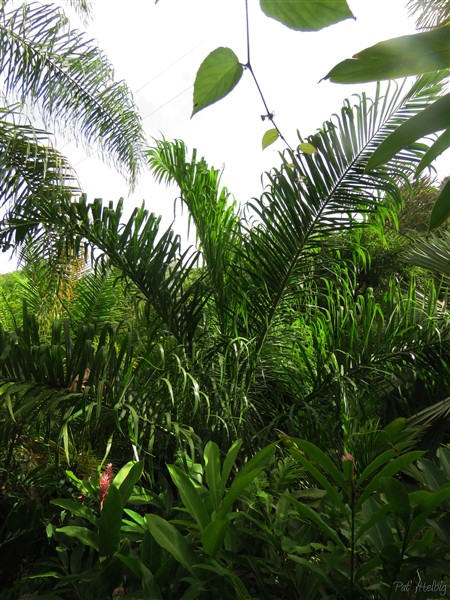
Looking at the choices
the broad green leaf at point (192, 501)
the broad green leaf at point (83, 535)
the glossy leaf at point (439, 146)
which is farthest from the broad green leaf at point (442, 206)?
the broad green leaf at point (83, 535)

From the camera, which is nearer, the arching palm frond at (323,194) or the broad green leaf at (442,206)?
the broad green leaf at (442,206)

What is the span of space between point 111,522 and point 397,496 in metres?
0.68

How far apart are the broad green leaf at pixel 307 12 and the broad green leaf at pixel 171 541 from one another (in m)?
1.09

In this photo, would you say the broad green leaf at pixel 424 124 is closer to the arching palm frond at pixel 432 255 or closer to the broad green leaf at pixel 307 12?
the broad green leaf at pixel 307 12

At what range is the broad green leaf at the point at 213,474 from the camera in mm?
1335

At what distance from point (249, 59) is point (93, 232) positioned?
8.26 feet

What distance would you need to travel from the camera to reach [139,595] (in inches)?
48.4

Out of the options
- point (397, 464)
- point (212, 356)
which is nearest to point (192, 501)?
point (397, 464)

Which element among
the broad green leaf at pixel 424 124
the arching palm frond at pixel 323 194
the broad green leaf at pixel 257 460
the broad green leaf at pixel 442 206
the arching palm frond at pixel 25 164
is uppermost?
the arching palm frond at pixel 25 164

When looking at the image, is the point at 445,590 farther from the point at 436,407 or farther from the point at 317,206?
the point at 317,206

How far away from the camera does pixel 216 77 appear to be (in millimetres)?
356

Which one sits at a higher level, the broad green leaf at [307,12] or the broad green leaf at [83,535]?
the broad green leaf at [307,12]

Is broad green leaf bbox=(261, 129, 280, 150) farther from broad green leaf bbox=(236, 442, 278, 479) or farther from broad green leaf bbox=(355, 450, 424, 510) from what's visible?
broad green leaf bbox=(236, 442, 278, 479)

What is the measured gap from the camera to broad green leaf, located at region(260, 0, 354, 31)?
283mm
